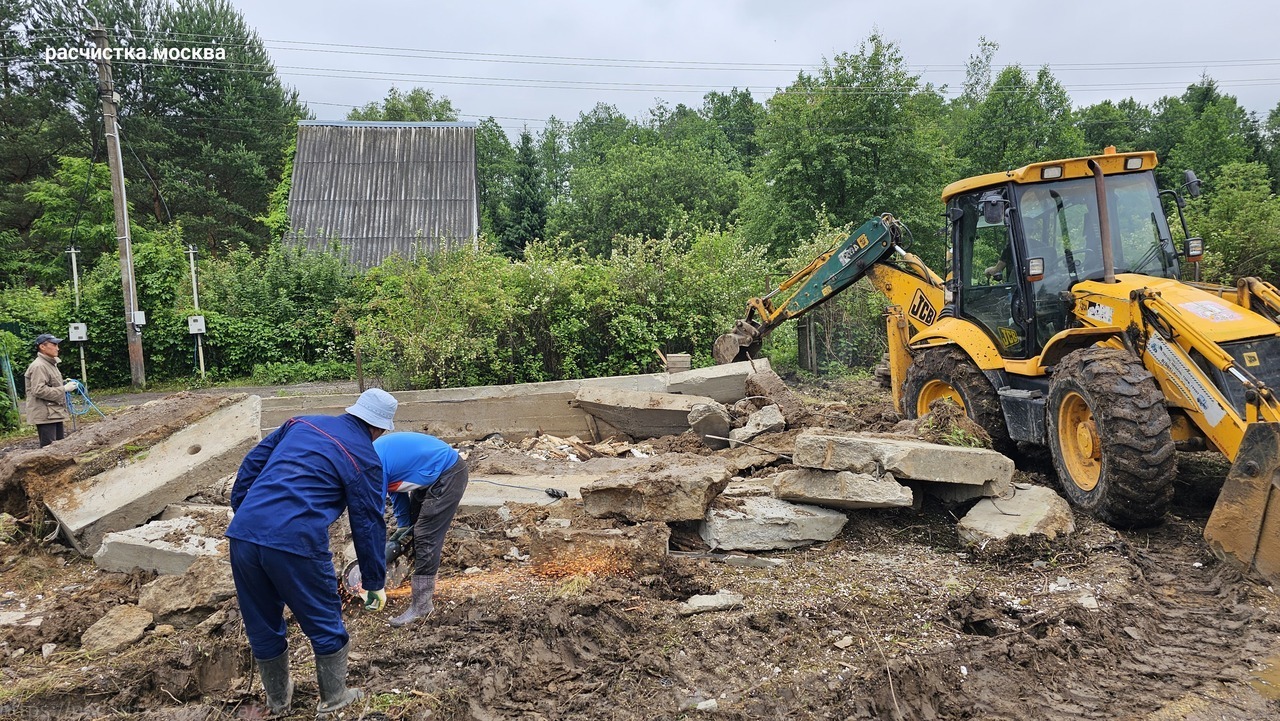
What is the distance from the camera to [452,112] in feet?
151

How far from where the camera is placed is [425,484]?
5477 millimetres

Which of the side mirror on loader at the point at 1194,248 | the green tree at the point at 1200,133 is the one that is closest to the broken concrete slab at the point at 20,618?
the side mirror on loader at the point at 1194,248

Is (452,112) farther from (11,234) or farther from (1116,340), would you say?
(1116,340)

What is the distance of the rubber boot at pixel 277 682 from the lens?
3988 millimetres

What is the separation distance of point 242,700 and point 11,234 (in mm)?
26277

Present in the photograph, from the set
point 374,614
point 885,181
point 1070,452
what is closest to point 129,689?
point 374,614

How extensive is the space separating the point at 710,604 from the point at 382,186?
2348cm

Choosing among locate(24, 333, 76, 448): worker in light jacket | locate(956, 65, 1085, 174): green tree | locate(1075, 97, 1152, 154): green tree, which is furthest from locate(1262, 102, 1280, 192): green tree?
locate(24, 333, 76, 448): worker in light jacket

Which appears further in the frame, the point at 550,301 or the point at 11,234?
the point at 11,234

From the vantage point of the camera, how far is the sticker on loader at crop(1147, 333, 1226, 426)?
510 centimetres

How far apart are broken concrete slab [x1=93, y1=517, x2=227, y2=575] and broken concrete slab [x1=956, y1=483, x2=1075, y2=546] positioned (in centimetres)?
581

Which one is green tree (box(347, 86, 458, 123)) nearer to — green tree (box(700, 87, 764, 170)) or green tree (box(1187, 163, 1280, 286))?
green tree (box(700, 87, 764, 170))

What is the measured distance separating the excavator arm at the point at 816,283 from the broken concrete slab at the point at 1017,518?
377cm

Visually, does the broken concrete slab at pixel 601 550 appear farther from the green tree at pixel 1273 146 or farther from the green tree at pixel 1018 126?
the green tree at pixel 1273 146
